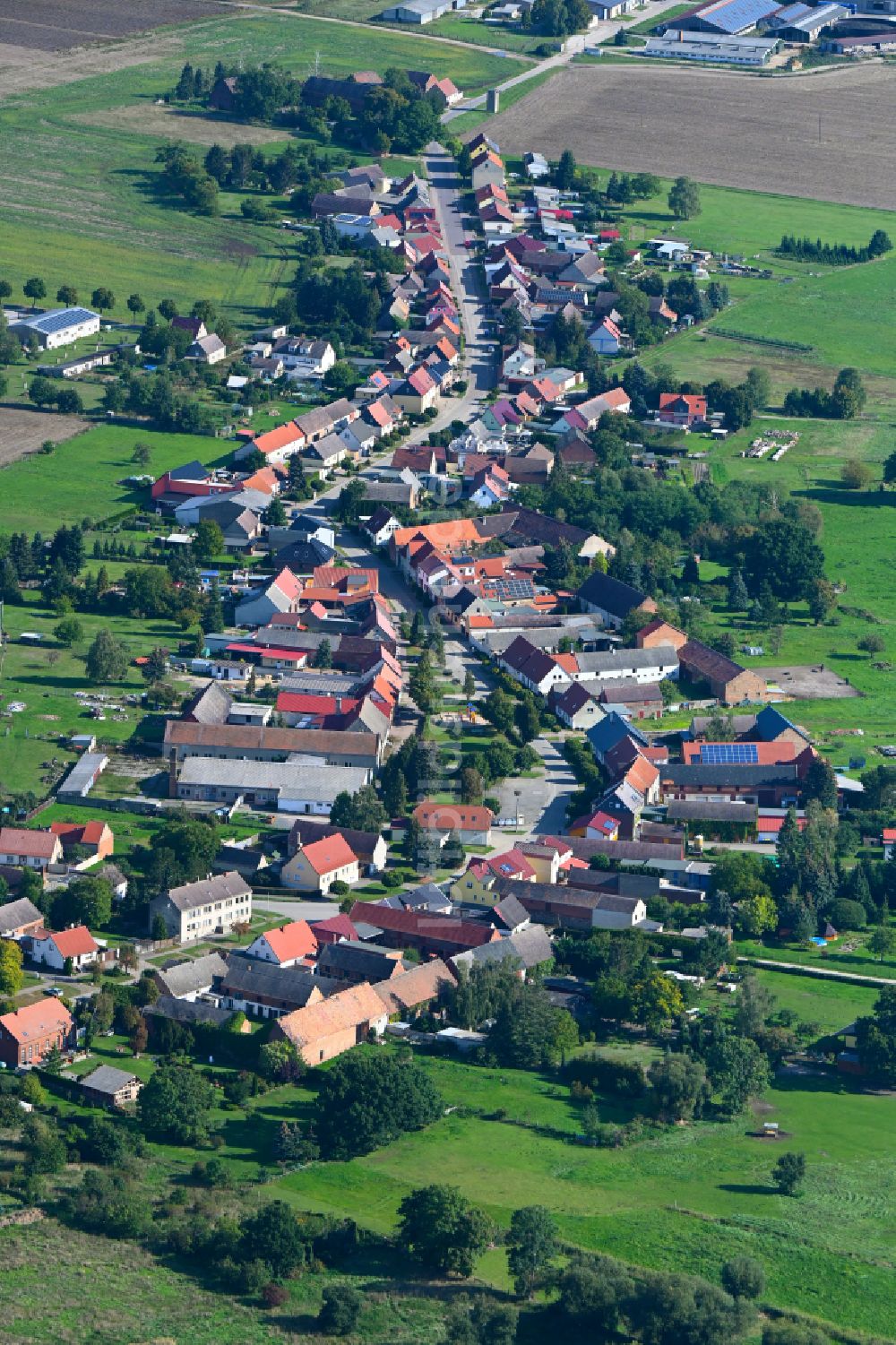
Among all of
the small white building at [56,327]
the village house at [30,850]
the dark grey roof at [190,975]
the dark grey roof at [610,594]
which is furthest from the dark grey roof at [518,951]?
the small white building at [56,327]

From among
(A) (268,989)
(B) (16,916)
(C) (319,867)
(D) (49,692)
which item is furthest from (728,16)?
(A) (268,989)

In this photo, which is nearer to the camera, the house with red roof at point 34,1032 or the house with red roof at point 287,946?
the house with red roof at point 34,1032

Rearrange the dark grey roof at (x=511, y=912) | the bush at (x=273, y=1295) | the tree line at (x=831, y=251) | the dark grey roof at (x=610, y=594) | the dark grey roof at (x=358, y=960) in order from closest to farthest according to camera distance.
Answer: the bush at (x=273, y=1295)
the dark grey roof at (x=358, y=960)
the dark grey roof at (x=511, y=912)
the dark grey roof at (x=610, y=594)
the tree line at (x=831, y=251)

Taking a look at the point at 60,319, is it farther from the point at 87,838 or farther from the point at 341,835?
the point at 341,835

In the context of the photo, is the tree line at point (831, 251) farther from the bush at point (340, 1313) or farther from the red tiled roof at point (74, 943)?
the bush at point (340, 1313)

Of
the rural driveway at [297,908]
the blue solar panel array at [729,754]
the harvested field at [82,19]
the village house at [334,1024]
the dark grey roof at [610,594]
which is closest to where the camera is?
the village house at [334,1024]

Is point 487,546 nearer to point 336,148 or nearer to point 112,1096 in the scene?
point 112,1096

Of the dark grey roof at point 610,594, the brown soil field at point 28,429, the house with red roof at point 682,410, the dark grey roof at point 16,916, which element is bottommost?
the dark grey roof at point 16,916

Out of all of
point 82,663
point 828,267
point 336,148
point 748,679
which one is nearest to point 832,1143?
point 748,679
